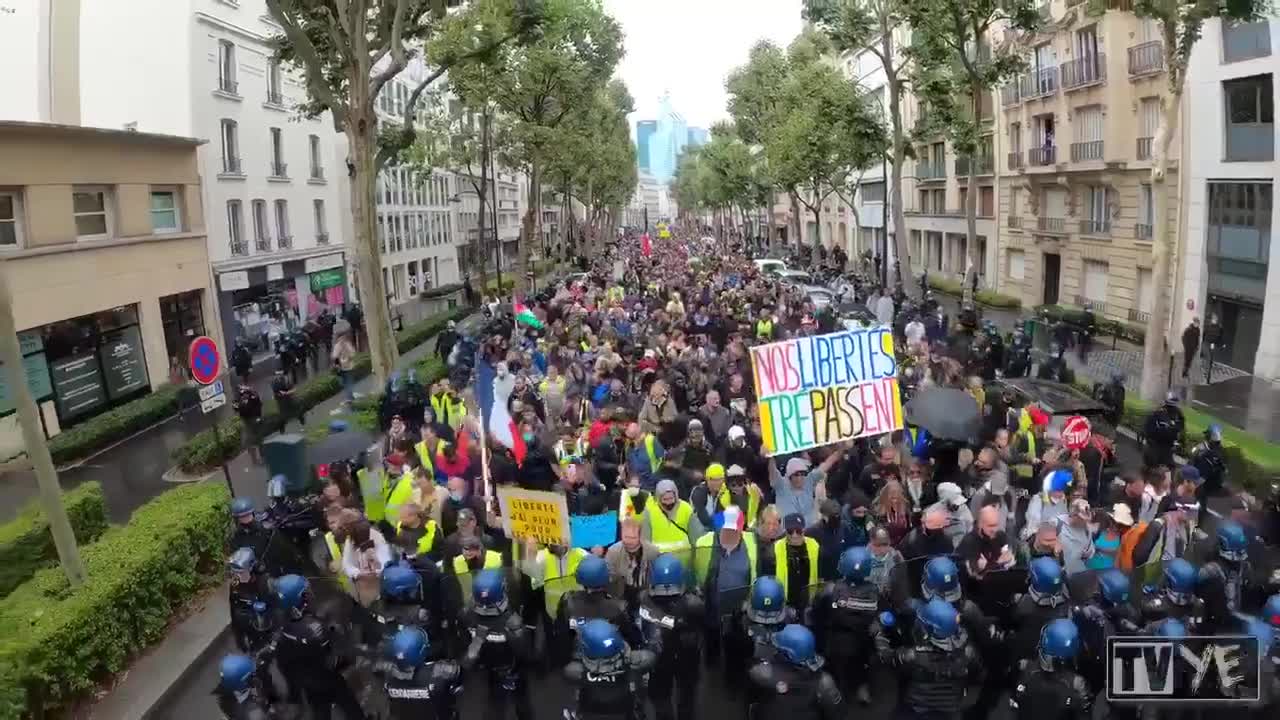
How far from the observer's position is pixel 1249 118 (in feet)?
74.5

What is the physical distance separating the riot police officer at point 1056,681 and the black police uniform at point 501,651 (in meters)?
3.14

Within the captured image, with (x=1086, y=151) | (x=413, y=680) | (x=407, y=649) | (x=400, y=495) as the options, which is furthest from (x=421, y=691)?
(x=1086, y=151)

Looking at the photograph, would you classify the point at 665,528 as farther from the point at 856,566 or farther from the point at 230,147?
the point at 230,147

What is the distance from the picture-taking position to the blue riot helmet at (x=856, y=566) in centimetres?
664

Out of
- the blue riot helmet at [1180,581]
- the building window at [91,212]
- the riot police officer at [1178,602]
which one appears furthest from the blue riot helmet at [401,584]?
the building window at [91,212]

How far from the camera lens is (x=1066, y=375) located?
53.9ft

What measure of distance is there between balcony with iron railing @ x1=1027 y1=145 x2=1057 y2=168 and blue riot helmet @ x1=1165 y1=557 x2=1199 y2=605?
107 feet

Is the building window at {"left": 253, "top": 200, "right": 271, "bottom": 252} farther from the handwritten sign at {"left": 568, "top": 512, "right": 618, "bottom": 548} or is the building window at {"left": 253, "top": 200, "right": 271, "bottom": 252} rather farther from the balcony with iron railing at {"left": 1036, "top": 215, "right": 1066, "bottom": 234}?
the balcony with iron railing at {"left": 1036, "top": 215, "right": 1066, "bottom": 234}

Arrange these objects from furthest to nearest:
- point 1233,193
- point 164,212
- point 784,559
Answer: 1. point 164,212
2. point 1233,193
3. point 784,559

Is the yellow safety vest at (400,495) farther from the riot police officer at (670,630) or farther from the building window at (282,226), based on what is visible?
the building window at (282,226)

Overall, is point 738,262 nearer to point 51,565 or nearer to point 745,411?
point 745,411

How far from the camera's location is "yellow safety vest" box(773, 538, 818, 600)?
7.30m

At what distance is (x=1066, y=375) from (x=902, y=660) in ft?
39.3

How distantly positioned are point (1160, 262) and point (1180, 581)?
13.5 m
